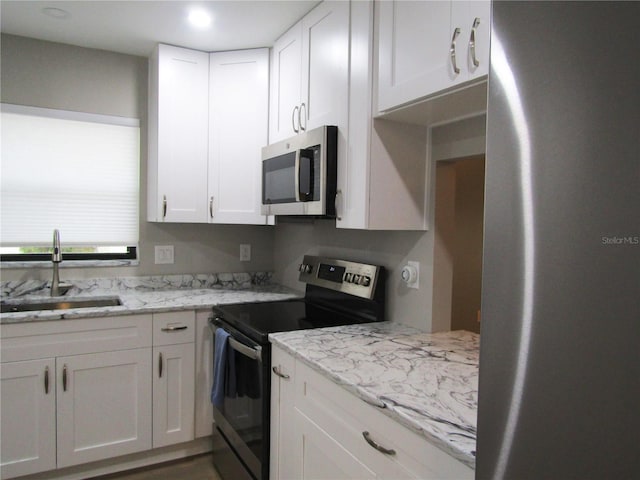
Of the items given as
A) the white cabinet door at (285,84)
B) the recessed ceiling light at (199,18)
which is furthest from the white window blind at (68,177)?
the white cabinet door at (285,84)

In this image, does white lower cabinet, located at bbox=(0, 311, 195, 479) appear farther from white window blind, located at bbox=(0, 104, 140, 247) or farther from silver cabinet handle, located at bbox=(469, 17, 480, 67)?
silver cabinet handle, located at bbox=(469, 17, 480, 67)

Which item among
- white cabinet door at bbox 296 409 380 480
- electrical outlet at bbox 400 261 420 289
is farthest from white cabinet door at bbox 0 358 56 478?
electrical outlet at bbox 400 261 420 289

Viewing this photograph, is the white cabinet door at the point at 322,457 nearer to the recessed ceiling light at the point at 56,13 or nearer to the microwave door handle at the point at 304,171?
the microwave door handle at the point at 304,171

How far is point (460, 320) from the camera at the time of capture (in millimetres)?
2158

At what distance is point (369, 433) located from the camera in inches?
47.2

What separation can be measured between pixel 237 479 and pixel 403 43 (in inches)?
78.2

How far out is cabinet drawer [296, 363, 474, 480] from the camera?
994 mm

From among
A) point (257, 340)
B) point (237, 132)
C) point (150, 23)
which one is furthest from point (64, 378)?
point (150, 23)

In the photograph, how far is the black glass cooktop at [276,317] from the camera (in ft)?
6.23

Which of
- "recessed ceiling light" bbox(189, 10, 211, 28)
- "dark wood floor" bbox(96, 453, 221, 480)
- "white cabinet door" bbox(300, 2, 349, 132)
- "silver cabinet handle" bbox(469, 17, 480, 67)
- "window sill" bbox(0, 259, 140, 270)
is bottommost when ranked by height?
"dark wood floor" bbox(96, 453, 221, 480)

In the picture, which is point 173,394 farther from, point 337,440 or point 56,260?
point 337,440

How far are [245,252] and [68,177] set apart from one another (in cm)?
120

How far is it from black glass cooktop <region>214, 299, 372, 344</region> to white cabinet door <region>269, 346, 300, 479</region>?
5.6 inches

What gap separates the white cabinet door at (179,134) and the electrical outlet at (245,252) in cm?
52
